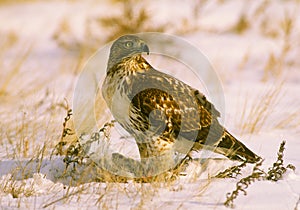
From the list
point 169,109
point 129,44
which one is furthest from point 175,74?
point 169,109

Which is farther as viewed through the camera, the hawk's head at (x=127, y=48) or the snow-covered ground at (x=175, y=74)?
the hawk's head at (x=127, y=48)

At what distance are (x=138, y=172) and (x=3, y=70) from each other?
474 cm

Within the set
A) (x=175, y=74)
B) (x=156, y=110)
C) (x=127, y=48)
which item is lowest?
(x=156, y=110)

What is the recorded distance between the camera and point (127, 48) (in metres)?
4.51

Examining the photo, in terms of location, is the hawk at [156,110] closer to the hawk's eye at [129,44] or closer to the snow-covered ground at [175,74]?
the hawk's eye at [129,44]

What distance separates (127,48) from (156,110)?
60 cm

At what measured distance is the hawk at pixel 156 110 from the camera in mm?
4195

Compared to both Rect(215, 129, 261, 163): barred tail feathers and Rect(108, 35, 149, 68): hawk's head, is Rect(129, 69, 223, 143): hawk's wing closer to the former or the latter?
Rect(215, 129, 261, 163): barred tail feathers

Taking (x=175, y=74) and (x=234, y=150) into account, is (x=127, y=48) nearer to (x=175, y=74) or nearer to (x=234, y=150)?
(x=234, y=150)

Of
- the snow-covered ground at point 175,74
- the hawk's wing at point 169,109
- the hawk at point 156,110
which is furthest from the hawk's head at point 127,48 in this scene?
the snow-covered ground at point 175,74

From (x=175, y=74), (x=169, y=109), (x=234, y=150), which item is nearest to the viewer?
(x=169, y=109)

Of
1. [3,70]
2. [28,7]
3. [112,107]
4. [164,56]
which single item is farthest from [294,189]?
[28,7]

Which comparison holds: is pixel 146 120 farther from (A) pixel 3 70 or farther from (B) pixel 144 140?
(A) pixel 3 70

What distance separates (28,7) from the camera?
1425cm
